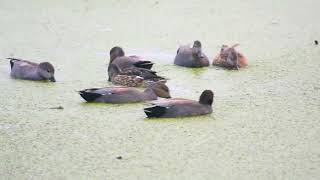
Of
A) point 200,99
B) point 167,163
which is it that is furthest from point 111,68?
point 167,163

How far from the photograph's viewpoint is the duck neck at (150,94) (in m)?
4.78

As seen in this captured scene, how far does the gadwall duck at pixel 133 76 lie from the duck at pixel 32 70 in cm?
38

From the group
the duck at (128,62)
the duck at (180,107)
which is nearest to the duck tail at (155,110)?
the duck at (180,107)

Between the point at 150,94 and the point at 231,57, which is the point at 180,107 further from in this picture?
the point at 231,57

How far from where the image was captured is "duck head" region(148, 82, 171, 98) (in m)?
4.84

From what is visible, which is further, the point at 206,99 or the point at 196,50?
the point at 196,50

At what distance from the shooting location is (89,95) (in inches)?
186

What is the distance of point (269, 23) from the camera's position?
279 inches

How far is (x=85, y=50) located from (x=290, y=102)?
2.01 metres

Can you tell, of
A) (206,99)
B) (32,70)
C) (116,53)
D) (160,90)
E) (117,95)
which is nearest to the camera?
(206,99)

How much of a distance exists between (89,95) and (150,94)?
1.11 ft

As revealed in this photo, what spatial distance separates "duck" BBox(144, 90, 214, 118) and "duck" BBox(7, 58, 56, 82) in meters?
1.07

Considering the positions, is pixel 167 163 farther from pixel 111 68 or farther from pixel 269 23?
pixel 269 23

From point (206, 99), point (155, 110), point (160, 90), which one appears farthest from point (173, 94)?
point (155, 110)
